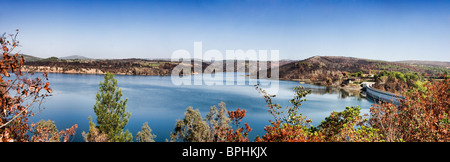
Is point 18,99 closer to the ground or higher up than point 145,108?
higher up

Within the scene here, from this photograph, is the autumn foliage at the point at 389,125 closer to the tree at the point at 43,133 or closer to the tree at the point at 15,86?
the tree at the point at 15,86

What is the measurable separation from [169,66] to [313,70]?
67252mm

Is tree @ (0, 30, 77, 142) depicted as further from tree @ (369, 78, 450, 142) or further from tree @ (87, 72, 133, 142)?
tree @ (87, 72, 133, 142)

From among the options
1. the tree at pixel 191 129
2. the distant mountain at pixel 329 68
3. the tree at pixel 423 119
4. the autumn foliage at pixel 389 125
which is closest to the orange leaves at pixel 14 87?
the autumn foliage at pixel 389 125

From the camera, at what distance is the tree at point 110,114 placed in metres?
17.4

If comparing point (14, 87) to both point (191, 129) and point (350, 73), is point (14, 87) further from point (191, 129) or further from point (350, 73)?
point (350, 73)

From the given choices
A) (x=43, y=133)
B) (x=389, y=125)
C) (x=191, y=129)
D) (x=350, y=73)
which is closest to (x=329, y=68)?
(x=350, y=73)

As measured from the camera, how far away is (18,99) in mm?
2934

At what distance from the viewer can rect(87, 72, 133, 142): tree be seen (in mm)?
17391

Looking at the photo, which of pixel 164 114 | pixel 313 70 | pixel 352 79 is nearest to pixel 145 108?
pixel 164 114

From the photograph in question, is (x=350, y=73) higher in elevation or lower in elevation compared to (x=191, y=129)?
higher

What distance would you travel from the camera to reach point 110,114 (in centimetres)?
1772
